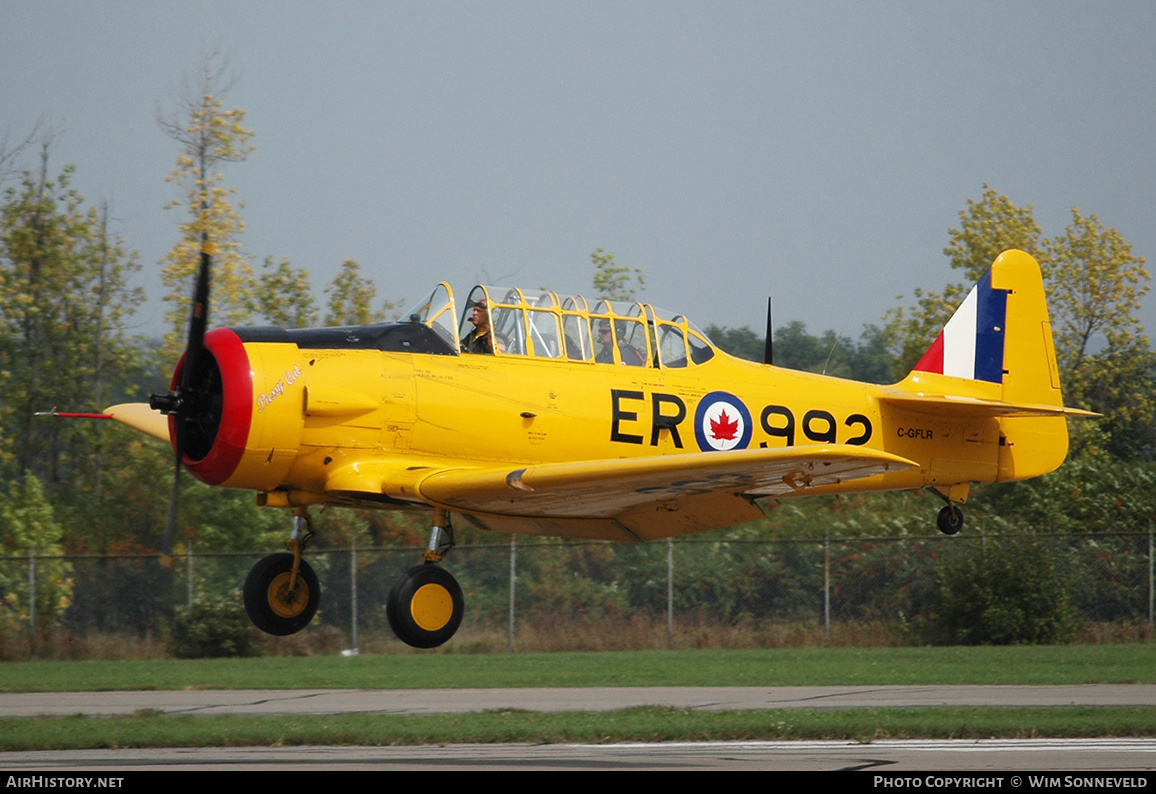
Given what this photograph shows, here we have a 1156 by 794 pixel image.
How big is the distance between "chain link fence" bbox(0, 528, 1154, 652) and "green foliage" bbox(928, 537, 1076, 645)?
17 cm

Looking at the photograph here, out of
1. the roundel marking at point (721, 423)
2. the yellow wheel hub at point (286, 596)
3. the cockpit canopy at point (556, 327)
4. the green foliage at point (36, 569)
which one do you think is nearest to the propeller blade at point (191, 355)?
the yellow wheel hub at point (286, 596)

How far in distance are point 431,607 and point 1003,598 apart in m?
17.0

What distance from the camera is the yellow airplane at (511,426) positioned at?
10.3 metres

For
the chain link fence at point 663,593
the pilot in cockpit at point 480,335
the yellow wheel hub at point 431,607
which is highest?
the pilot in cockpit at point 480,335

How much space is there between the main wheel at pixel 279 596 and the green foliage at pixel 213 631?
43.5 ft

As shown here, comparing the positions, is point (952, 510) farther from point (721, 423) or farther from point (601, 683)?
point (601, 683)

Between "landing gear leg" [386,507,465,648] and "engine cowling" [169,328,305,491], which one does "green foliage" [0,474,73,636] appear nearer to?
"engine cowling" [169,328,305,491]

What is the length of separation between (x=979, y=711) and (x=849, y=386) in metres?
5.51

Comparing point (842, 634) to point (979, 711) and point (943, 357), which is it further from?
point (943, 357)

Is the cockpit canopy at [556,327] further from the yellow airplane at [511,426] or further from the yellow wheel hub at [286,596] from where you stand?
the yellow wheel hub at [286,596]

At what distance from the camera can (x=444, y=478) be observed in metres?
10.4

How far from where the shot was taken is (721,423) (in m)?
12.2

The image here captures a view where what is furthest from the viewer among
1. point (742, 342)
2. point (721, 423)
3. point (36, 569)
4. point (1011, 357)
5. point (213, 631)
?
point (742, 342)

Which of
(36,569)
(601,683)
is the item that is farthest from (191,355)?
(36,569)
